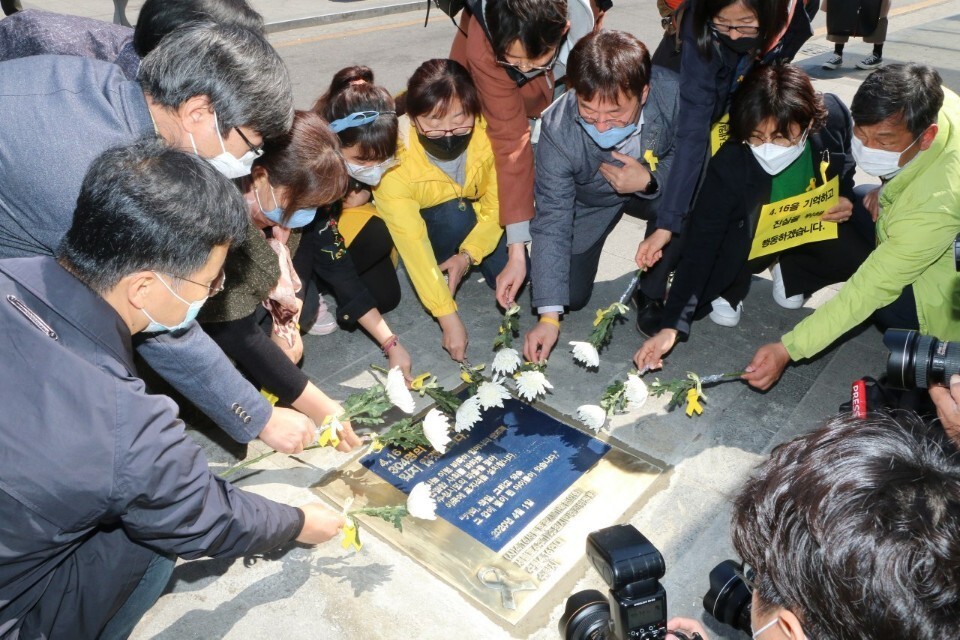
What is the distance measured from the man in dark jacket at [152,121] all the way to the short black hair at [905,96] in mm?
2082

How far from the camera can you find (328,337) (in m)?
3.57

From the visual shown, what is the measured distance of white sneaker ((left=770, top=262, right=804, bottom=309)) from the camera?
3.78 meters

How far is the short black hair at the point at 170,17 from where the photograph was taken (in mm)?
2525

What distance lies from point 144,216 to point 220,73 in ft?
2.10

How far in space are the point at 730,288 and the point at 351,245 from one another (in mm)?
1716

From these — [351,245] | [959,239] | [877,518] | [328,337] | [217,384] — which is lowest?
[328,337]

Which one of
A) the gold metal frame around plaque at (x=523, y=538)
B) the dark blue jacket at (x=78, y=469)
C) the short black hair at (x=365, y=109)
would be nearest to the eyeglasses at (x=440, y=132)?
the short black hair at (x=365, y=109)

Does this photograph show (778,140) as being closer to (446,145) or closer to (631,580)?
(446,145)

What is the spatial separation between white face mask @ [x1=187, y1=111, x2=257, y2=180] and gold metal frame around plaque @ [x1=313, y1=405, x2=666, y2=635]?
3.45 feet

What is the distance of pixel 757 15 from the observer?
2.96m

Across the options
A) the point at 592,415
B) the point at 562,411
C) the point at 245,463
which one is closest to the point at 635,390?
the point at 592,415

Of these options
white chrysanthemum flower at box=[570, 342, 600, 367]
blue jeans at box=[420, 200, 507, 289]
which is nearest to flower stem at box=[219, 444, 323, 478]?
white chrysanthemum flower at box=[570, 342, 600, 367]

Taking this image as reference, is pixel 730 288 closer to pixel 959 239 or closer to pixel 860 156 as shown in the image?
pixel 860 156

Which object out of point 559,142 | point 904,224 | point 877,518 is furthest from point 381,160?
point 877,518
